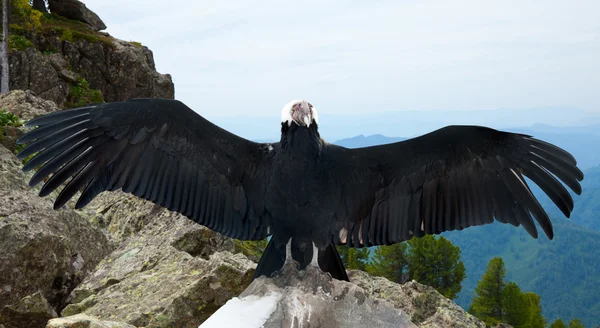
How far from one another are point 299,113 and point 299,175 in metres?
0.67

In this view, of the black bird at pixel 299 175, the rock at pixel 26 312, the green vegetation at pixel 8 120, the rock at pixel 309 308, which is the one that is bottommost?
the rock at pixel 26 312

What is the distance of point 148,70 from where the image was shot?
108ft

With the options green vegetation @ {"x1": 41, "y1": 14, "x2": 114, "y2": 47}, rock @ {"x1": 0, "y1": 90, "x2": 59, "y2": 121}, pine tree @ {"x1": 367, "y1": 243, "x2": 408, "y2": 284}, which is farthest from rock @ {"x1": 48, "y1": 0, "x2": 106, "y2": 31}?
pine tree @ {"x1": 367, "y1": 243, "x2": 408, "y2": 284}

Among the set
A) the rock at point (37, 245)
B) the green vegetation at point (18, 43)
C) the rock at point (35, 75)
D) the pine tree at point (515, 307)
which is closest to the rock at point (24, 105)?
Result: the rock at point (37, 245)

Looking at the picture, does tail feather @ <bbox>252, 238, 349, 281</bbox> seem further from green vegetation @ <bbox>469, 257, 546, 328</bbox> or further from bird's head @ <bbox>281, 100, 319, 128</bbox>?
green vegetation @ <bbox>469, 257, 546, 328</bbox>

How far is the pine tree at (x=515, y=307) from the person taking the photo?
40.1m

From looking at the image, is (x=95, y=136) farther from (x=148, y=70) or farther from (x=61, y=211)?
(x=148, y=70)

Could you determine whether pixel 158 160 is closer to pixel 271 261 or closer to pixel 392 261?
pixel 271 261

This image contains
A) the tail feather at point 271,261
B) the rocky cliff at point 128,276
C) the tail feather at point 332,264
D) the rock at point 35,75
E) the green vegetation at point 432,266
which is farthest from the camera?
the green vegetation at point 432,266

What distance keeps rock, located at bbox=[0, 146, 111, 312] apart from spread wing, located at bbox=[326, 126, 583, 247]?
11.7 feet

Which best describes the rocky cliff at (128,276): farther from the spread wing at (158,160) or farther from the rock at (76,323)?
the spread wing at (158,160)

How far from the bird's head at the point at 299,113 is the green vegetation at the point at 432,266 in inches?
1370

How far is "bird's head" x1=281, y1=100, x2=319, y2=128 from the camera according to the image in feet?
18.5

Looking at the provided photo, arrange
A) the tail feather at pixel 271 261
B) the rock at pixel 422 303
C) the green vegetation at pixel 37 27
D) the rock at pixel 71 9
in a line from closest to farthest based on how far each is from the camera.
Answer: the tail feather at pixel 271 261 < the rock at pixel 422 303 < the green vegetation at pixel 37 27 < the rock at pixel 71 9
